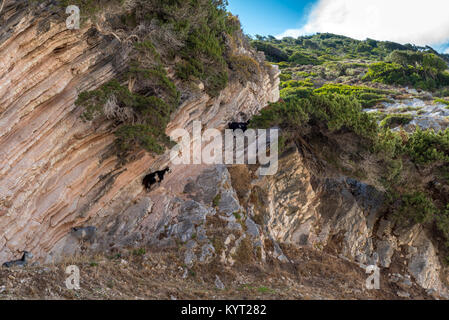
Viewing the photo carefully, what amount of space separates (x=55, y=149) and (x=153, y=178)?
4.49 metres

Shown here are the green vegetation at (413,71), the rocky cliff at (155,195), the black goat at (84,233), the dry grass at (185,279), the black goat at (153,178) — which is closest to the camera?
the dry grass at (185,279)

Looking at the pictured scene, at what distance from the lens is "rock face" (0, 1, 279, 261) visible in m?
10.7

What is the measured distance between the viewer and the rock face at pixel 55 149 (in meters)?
10.7

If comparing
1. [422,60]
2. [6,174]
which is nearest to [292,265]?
[6,174]

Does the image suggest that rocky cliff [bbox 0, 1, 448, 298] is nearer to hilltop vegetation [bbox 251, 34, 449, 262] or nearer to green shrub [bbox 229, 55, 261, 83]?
hilltop vegetation [bbox 251, 34, 449, 262]

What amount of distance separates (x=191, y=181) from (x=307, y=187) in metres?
7.09

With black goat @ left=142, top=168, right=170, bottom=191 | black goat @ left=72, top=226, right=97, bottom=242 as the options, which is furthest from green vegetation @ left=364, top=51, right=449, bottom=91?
black goat @ left=72, top=226, right=97, bottom=242

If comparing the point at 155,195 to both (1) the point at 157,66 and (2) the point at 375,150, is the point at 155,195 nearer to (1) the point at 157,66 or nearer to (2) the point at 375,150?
(1) the point at 157,66

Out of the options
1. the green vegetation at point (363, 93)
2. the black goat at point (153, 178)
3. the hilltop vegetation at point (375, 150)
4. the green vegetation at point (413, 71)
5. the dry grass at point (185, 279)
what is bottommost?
the dry grass at point (185, 279)

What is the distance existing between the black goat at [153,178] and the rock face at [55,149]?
0.90 ft

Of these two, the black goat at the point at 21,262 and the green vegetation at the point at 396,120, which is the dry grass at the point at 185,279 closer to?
the black goat at the point at 21,262

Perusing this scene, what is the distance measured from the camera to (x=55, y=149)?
38.8ft

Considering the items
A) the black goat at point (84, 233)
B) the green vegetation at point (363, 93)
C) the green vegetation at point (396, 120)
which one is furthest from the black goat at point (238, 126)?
the green vegetation at point (363, 93)
